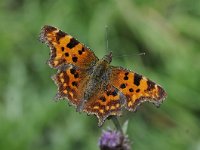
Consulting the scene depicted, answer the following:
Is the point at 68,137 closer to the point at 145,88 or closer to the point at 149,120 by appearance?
the point at 149,120

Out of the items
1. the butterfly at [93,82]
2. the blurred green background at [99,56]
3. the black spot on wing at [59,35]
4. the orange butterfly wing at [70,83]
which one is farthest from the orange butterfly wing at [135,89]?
the blurred green background at [99,56]

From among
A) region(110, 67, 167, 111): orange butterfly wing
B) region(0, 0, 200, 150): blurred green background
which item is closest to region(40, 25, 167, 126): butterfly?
region(110, 67, 167, 111): orange butterfly wing

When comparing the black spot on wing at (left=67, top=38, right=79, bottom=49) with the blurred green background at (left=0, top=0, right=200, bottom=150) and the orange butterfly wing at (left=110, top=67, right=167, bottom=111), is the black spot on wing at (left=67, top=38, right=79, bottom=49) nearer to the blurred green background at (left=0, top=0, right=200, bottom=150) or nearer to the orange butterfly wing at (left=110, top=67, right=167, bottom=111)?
the orange butterfly wing at (left=110, top=67, right=167, bottom=111)

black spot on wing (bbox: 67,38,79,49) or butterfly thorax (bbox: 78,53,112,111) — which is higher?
black spot on wing (bbox: 67,38,79,49)

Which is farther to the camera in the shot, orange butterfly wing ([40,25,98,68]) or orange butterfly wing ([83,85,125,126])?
orange butterfly wing ([40,25,98,68])

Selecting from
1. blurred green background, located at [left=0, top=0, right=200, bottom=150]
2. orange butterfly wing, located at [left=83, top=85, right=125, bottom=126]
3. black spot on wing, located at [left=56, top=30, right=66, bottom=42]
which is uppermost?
blurred green background, located at [left=0, top=0, right=200, bottom=150]

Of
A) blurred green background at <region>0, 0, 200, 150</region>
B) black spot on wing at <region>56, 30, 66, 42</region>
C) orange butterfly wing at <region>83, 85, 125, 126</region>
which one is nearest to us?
orange butterfly wing at <region>83, 85, 125, 126</region>

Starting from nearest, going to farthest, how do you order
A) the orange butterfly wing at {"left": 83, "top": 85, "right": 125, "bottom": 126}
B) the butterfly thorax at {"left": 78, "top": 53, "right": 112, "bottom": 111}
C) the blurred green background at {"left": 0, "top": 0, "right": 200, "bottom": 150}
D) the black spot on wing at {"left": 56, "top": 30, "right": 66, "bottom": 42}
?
the orange butterfly wing at {"left": 83, "top": 85, "right": 125, "bottom": 126} → the butterfly thorax at {"left": 78, "top": 53, "right": 112, "bottom": 111} → the black spot on wing at {"left": 56, "top": 30, "right": 66, "bottom": 42} → the blurred green background at {"left": 0, "top": 0, "right": 200, "bottom": 150}
